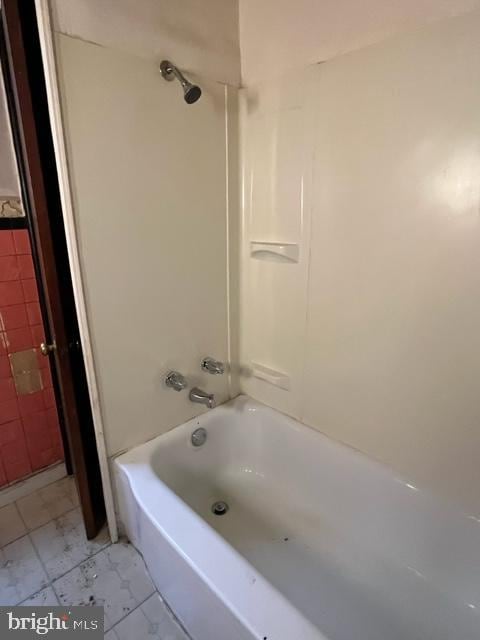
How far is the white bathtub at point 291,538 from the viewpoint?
0.92 metres

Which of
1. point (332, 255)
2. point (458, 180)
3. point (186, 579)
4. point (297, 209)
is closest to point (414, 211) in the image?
point (458, 180)

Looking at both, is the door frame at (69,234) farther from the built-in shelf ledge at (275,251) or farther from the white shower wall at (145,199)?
the built-in shelf ledge at (275,251)

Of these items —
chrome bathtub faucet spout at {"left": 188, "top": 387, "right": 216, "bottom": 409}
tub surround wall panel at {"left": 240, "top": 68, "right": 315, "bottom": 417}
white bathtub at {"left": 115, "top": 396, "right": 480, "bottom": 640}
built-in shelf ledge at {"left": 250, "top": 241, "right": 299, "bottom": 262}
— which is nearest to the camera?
white bathtub at {"left": 115, "top": 396, "right": 480, "bottom": 640}

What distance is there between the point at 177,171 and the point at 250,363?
35.4 inches

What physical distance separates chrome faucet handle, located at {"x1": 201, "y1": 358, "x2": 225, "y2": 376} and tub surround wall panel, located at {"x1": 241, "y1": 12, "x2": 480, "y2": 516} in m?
0.35

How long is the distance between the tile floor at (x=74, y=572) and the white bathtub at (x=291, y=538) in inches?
2.9

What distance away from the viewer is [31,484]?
1.70 metres

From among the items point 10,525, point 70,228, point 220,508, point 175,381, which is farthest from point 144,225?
point 10,525

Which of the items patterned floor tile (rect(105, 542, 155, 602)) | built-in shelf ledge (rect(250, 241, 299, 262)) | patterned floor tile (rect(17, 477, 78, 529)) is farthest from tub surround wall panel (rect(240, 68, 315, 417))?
patterned floor tile (rect(17, 477, 78, 529))

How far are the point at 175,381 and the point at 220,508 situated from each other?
0.60m

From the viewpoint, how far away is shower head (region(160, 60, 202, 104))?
1.09 metres

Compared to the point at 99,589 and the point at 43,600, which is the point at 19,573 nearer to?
the point at 43,600

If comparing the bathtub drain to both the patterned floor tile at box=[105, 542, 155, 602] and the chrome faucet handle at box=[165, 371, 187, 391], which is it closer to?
the patterned floor tile at box=[105, 542, 155, 602]

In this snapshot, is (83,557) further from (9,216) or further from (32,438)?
(9,216)
